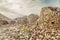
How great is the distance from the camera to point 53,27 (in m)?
6.14

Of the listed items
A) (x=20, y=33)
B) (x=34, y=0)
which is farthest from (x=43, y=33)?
(x=34, y=0)

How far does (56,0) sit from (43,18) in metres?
11.7

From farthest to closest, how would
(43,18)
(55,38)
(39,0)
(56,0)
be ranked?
(39,0)
(56,0)
(43,18)
(55,38)

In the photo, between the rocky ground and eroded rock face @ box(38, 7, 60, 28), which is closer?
the rocky ground

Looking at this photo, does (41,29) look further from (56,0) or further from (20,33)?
(56,0)

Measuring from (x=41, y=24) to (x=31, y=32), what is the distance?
400mm

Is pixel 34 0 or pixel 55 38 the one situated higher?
pixel 34 0

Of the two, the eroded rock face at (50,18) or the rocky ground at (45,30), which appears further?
the eroded rock face at (50,18)

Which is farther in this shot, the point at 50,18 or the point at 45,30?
the point at 50,18

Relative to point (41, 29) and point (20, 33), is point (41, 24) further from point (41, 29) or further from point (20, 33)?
point (20, 33)

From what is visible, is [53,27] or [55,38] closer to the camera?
[55,38]

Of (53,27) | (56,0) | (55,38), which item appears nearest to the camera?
(55,38)

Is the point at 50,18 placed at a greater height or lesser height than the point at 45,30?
greater

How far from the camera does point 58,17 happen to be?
6234 millimetres
